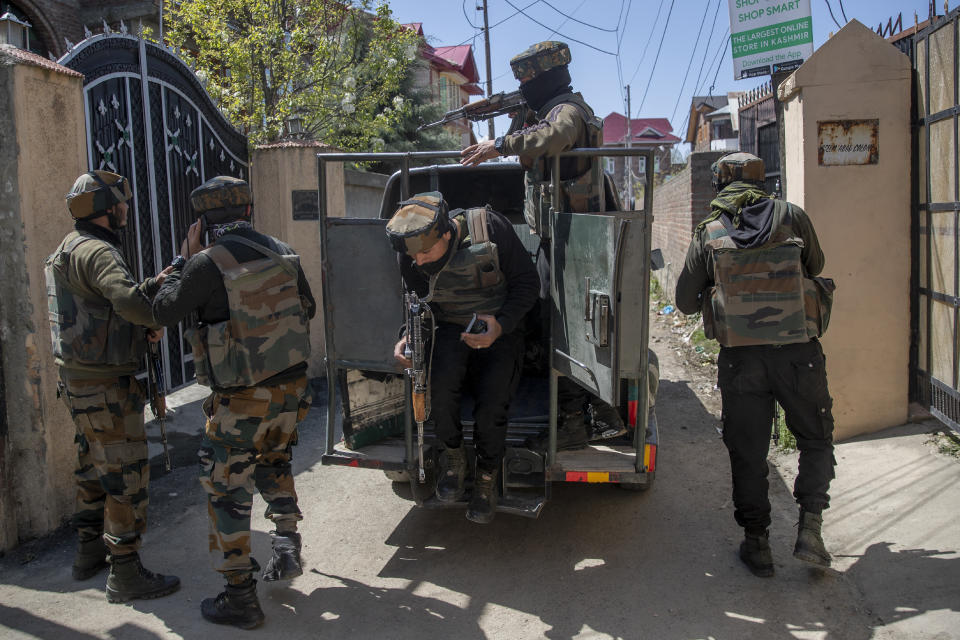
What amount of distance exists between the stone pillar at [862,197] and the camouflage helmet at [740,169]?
1467 mm

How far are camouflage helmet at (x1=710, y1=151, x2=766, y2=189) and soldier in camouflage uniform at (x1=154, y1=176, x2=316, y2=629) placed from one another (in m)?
2.14

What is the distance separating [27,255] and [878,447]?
518 cm

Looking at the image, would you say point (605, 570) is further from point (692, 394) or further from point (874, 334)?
point (692, 394)

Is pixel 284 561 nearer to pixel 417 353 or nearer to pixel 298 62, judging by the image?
pixel 417 353

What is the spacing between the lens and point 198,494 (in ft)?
15.8

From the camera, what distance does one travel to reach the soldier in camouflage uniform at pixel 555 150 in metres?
3.61

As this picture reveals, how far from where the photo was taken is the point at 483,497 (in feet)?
12.0

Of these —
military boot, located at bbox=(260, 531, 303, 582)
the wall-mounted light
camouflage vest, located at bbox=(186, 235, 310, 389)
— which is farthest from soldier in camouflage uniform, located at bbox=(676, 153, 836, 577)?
the wall-mounted light

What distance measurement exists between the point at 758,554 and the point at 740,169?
6.13 feet

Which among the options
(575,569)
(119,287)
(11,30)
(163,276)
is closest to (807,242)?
(575,569)

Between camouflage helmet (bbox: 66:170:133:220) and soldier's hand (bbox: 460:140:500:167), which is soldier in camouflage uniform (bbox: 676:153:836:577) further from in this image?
camouflage helmet (bbox: 66:170:133:220)

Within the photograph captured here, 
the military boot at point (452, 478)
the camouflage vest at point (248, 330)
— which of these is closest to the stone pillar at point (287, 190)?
the military boot at point (452, 478)

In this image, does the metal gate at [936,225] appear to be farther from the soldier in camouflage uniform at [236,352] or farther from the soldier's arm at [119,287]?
the soldier's arm at [119,287]

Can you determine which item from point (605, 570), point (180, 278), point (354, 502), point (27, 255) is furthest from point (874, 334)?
point (27, 255)
